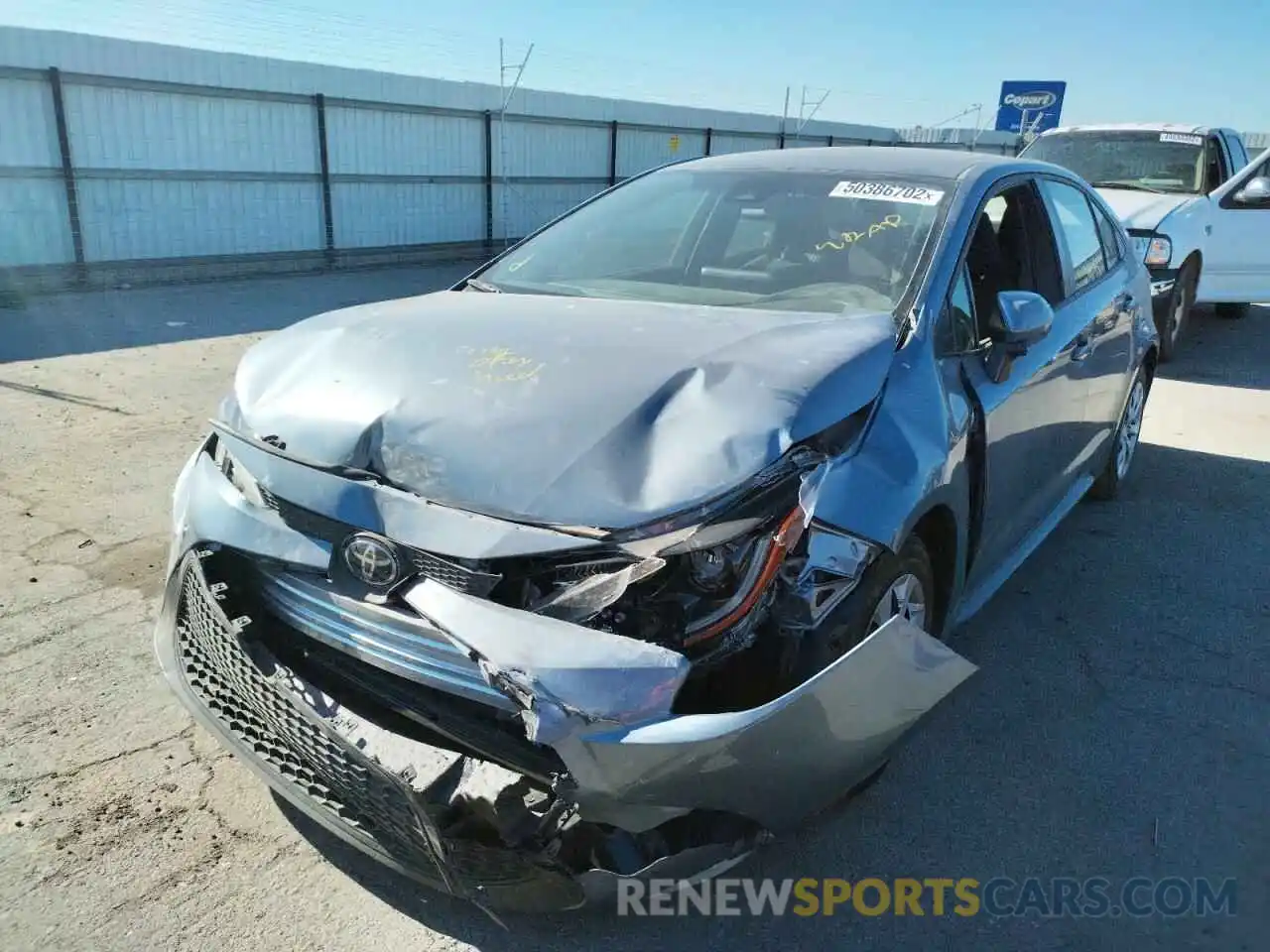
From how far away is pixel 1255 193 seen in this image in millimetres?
8836

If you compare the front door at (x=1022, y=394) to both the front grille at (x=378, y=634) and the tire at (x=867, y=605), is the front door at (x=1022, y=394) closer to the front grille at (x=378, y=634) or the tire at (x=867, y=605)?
the tire at (x=867, y=605)

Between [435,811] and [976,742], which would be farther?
[976,742]

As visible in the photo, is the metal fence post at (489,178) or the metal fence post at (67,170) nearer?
the metal fence post at (67,170)

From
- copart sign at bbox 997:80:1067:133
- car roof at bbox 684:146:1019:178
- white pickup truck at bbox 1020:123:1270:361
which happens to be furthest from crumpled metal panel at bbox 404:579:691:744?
copart sign at bbox 997:80:1067:133

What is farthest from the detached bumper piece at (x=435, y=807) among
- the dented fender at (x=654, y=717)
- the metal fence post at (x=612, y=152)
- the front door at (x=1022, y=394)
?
the metal fence post at (x=612, y=152)

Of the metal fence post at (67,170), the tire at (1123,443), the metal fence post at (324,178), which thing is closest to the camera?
the tire at (1123,443)

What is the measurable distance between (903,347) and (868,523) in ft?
2.19

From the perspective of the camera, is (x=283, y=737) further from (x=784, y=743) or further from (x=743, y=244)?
(x=743, y=244)

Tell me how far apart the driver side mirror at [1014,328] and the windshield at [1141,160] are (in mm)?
7383

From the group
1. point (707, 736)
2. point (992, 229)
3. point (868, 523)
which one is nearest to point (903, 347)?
point (868, 523)

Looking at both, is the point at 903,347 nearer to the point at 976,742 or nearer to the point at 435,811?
the point at 976,742

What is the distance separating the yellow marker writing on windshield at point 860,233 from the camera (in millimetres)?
3277

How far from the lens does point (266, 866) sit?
2430 millimetres

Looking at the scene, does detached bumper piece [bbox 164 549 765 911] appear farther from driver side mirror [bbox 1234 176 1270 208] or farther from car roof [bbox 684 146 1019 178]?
driver side mirror [bbox 1234 176 1270 208]
